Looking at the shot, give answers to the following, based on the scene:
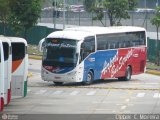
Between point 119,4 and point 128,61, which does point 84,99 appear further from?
point 119,4

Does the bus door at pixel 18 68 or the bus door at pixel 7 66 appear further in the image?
the bus door at pixel 18 68

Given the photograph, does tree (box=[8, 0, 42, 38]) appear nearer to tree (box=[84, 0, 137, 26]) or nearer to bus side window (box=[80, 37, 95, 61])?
tree (box=[84, 0, 137, 26])

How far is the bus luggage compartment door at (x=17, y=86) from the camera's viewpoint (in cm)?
2666

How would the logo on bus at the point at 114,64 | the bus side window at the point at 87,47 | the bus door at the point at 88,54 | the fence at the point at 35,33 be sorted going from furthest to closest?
the fence at the point at 35,33 < the logo on bus at the point at 114,64 < the bus door at the point at 88,54 < the bus side window at the point at 87,47

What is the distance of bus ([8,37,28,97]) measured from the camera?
26611 mm

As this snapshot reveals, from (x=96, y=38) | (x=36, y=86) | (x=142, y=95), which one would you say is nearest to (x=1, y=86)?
(x=142, y=95)

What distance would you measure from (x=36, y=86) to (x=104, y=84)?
5004 millimetres

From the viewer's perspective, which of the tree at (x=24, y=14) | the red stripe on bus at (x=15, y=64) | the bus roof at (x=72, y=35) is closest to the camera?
the red stripe on bus at (x=15, y=64)

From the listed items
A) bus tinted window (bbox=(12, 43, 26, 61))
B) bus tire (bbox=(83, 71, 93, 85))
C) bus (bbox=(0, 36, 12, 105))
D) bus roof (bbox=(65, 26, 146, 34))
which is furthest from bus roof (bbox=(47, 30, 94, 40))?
bus (bbox=(0, 36, 12, 105))

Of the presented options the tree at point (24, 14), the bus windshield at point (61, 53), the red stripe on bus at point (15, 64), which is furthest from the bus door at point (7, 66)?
the tree at point (24, 14)

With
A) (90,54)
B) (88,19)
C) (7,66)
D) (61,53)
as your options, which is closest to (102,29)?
(90,54)

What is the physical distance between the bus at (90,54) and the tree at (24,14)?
12584 millimetres

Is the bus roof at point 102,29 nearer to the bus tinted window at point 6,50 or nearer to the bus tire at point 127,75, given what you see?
the bus tire at point 127,75

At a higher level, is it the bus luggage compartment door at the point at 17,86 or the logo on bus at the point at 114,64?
the bus luggage compartment door at the point at 17,86
